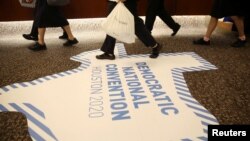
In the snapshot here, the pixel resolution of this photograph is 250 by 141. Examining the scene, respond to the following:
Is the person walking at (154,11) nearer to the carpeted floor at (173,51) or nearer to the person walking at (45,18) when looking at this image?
the carpeted floor at (173,51)

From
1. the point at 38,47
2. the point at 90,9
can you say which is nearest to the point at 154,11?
the point at 90,9

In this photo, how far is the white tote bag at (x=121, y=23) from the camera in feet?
8.14

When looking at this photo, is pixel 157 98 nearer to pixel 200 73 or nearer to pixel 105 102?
pixel 105 102

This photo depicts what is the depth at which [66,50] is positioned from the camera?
3.19m

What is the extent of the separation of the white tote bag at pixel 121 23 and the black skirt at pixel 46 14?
86cm

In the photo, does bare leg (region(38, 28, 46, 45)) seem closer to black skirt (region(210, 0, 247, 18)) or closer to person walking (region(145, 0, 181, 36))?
person walking (region(145, 0, 181, 36))

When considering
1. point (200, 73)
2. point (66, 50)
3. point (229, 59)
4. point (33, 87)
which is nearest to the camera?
point (33, 87)

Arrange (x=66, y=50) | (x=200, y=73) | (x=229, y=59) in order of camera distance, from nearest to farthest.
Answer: (x=200, y=73) → (x=229, y=59) → (x=66, y=50)

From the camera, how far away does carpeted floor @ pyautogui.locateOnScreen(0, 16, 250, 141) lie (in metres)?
1.73

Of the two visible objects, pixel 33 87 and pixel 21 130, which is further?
pixel 33 87

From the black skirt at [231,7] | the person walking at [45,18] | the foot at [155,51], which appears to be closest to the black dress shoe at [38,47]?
the person walking at [45,18]

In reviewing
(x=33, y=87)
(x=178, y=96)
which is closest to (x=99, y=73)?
(x=33, y=87)

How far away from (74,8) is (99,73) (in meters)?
1.67

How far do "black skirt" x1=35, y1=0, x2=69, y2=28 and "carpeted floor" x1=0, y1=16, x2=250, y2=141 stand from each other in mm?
320
